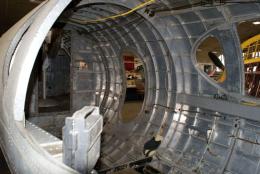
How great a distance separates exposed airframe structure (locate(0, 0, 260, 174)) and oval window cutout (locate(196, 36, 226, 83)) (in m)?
0.32

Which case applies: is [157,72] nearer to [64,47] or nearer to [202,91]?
[202,91]

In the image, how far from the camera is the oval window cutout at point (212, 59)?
577cm

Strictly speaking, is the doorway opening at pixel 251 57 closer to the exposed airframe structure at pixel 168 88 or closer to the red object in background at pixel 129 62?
the exposed airframe structure at pixel 168 88

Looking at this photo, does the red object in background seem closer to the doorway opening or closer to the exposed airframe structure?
the exposed airframe structure

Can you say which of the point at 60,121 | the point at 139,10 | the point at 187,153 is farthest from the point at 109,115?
the point at 139,10

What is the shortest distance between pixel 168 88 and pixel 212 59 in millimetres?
1472

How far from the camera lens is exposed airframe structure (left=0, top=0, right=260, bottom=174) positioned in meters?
2.46

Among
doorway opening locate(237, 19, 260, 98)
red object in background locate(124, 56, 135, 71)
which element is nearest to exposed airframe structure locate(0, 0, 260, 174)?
doorway opening locate(237, 19, 260, 98)

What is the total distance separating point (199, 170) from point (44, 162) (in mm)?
4358

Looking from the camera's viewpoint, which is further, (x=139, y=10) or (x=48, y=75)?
(x=48, y=75)

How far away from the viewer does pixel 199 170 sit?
5.60 m

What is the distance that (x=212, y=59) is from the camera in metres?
5.80

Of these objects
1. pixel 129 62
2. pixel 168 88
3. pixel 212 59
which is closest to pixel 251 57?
pixel 212 59

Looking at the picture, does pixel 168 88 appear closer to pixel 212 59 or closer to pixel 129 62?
pixel 212 59
